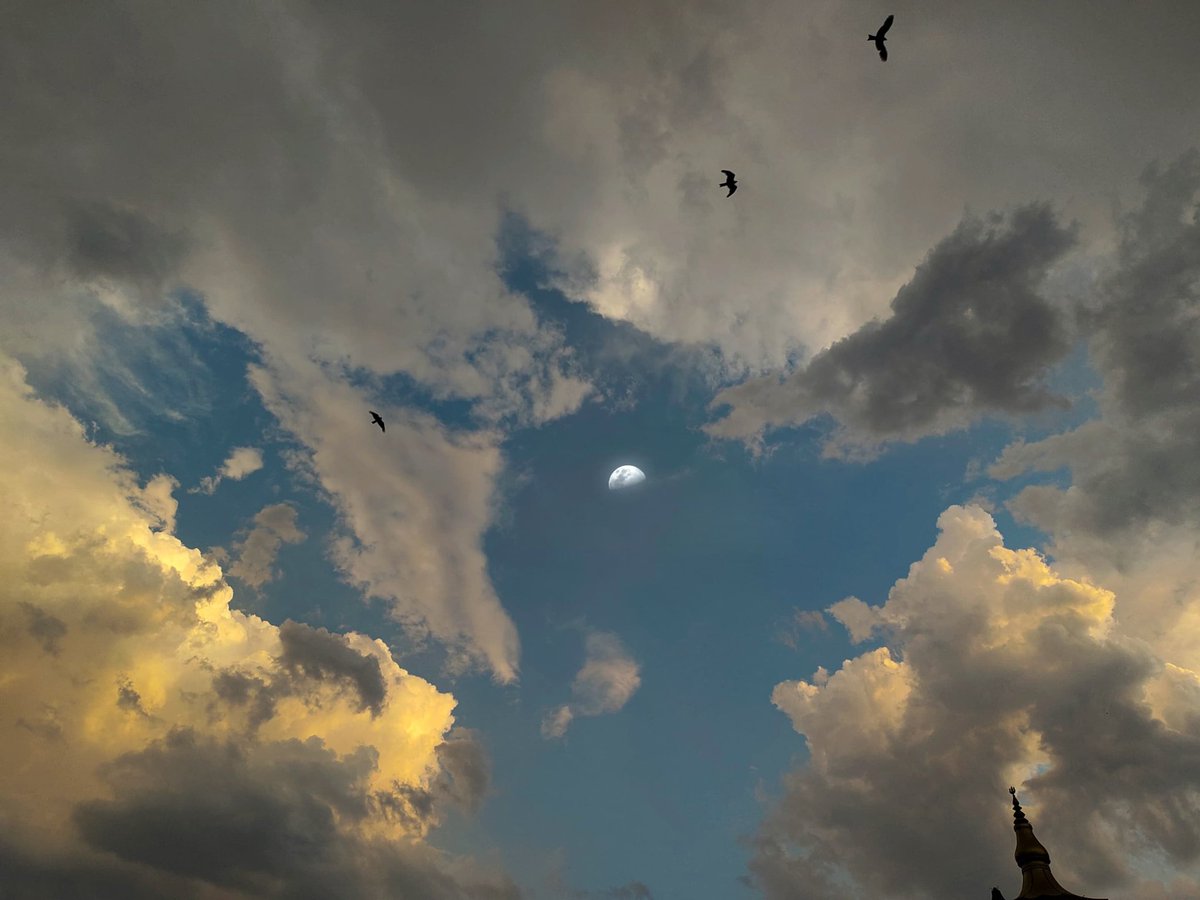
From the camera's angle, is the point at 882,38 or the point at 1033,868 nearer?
the point at 882,38

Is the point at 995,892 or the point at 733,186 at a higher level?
the point at 733,186

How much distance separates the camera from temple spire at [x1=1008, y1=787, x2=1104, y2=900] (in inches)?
2022

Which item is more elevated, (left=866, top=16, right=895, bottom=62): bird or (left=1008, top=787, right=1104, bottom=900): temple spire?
(left=866, top=16, right=895, bottom=62): bird

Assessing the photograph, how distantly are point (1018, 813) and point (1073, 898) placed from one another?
7686 millimetres

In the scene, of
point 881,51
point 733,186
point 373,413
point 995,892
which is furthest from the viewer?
point 373,413

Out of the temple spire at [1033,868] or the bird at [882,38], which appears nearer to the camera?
the bird at [882,38]

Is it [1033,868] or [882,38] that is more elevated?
[882,38]

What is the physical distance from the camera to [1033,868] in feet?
176

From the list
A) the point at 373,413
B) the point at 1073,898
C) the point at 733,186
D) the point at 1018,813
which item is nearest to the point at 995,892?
the point at 1073,898

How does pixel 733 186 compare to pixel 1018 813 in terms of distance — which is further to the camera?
pixel 1018 813

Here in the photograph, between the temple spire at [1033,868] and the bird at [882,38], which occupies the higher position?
the bird at [882,38]

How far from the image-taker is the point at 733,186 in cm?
4447

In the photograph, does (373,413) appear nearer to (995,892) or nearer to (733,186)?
(733,186)

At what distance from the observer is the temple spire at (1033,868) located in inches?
2022
